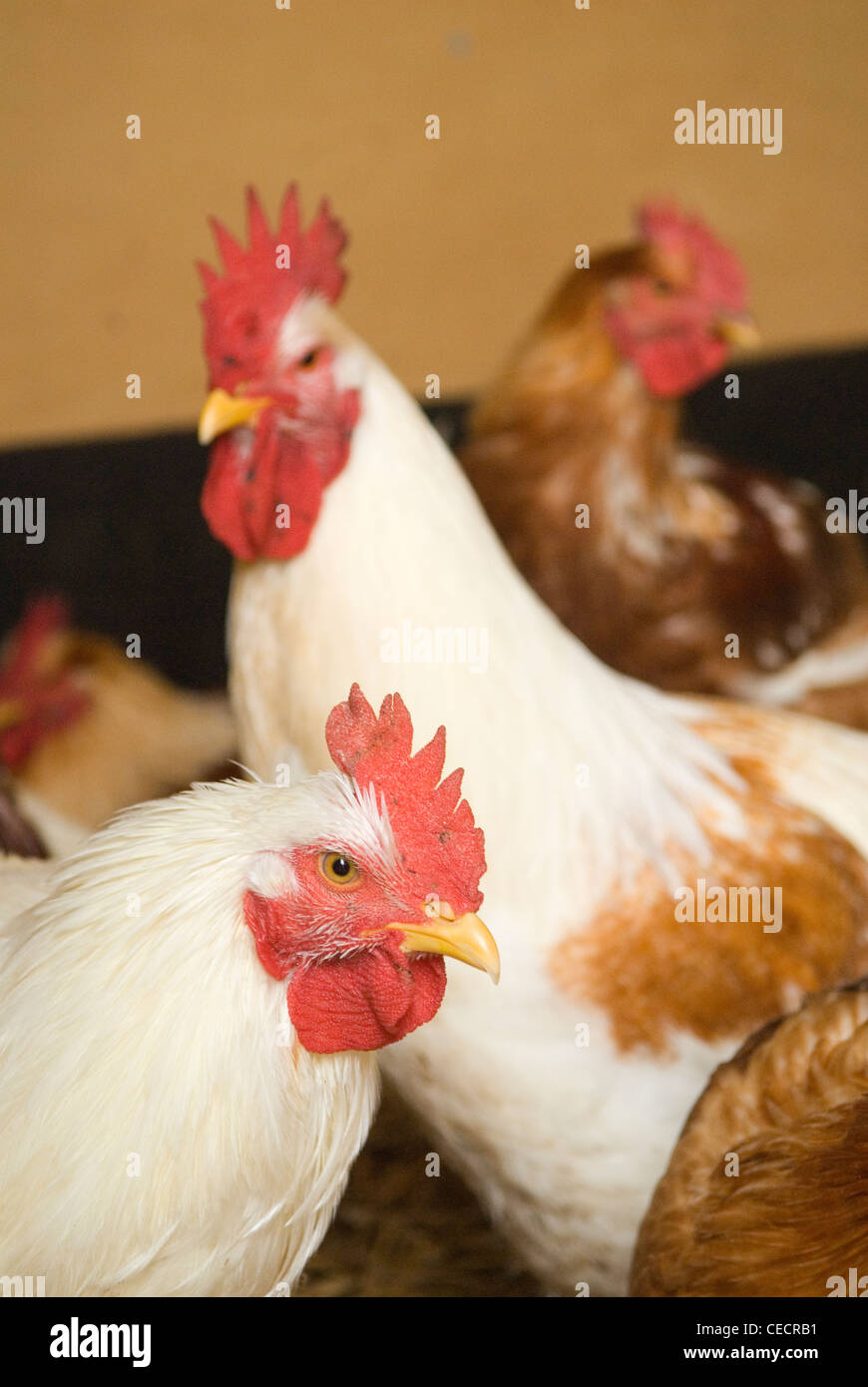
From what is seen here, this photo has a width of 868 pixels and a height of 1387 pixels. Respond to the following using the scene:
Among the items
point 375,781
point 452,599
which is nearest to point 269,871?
point 375,781

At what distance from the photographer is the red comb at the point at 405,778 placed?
138 centimetres

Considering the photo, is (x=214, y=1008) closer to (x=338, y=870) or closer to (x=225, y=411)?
(x=338, y=870)

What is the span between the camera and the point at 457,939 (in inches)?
53.1

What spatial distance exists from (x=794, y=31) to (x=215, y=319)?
99.2 inches

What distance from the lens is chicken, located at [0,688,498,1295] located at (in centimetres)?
136

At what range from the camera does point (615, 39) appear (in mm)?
3609

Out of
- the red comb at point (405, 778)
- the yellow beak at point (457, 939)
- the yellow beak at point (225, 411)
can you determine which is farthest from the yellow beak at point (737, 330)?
the yellow beak at point (457, 939)

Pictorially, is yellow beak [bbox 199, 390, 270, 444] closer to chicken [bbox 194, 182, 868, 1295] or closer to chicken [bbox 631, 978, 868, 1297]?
chicken [bbox 194, 182, 868, 1295]

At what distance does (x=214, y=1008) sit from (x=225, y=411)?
2.64ft

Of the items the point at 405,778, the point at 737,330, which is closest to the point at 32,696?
the point at 737,330

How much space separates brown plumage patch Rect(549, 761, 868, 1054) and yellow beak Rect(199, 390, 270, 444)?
33.0 inches

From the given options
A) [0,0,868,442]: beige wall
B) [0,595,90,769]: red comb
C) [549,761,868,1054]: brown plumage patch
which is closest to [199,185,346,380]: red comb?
[549,761,868,1054]: brown plumage patch

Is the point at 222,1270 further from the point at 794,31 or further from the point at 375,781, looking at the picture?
the point at 794,31

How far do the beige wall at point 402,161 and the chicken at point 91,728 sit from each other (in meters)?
0.88
